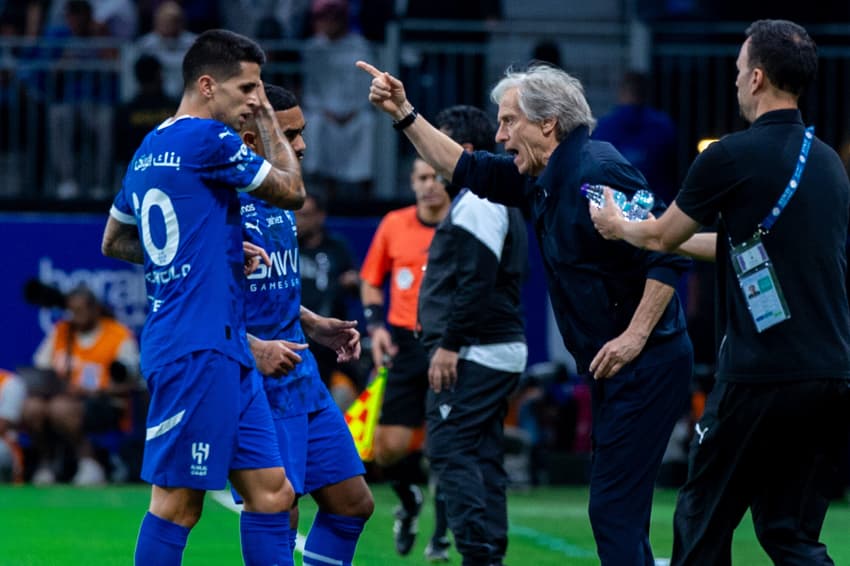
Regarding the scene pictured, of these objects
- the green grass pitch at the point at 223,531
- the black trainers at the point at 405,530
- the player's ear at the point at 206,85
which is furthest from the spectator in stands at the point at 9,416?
the player's ear at the point at 206,85

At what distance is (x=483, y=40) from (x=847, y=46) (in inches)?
144

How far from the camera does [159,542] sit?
5695mm

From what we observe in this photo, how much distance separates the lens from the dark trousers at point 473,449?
8.08 m

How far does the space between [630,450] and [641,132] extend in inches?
356

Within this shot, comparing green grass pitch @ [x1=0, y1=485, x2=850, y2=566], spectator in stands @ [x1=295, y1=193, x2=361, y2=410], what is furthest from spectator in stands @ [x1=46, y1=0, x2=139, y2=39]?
spectator in stands @ [x1=295, y1=193, x2=361, y2=410]

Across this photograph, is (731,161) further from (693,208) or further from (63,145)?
(63,145)

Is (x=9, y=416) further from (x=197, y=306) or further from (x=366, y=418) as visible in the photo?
(x=197, y=306)

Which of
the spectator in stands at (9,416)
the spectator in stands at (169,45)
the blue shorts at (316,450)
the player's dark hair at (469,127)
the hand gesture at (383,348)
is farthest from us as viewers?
the spectator in stands at (169,45)

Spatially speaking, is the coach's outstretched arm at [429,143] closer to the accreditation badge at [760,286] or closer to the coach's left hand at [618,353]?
the coach's left hand at [618,353]

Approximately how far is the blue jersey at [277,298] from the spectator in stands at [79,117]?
9711 millimetres

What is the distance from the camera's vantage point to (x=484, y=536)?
7949 millimetres

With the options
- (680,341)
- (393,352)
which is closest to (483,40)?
(393,352)

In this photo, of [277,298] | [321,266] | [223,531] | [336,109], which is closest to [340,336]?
[277,298]

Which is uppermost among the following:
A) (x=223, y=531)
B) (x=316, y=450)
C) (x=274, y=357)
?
(x=274, y=357)
